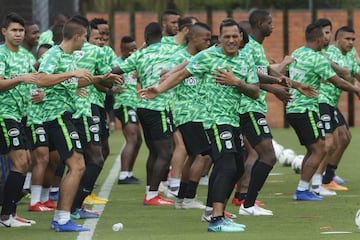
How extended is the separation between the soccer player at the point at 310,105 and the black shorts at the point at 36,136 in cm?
334

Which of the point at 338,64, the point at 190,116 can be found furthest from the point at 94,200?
the point at 338,64

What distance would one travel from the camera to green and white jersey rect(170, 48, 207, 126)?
15.3m

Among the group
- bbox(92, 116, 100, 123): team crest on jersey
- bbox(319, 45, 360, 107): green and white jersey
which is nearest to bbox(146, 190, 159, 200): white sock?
bbox(92, 116, 100, 123): team crest on jersey

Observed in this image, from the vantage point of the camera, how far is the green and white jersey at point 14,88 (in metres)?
13.8

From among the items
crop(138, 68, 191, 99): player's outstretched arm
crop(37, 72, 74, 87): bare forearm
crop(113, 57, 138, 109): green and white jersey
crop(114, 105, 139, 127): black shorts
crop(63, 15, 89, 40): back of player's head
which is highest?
crop(63, 15, 89, 40): back of player's head

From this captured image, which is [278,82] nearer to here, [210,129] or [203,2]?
[210,129]

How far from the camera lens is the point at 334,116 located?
18406 mm

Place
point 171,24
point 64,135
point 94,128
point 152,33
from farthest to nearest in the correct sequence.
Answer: point 171,24 → point 152,33 → point 94,128 → point 64,135

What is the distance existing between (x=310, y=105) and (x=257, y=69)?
1.69 metres

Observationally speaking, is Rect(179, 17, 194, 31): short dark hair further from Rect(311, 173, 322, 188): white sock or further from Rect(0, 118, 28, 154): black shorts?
Rect(0, 118, 28, 154): black shorts

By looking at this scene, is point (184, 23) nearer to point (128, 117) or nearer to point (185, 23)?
point (185, 23)

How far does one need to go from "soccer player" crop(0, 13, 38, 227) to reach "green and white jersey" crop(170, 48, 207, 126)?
88.2 inches

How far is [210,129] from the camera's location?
13352mm

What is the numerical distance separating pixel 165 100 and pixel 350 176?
4706 millimetres
